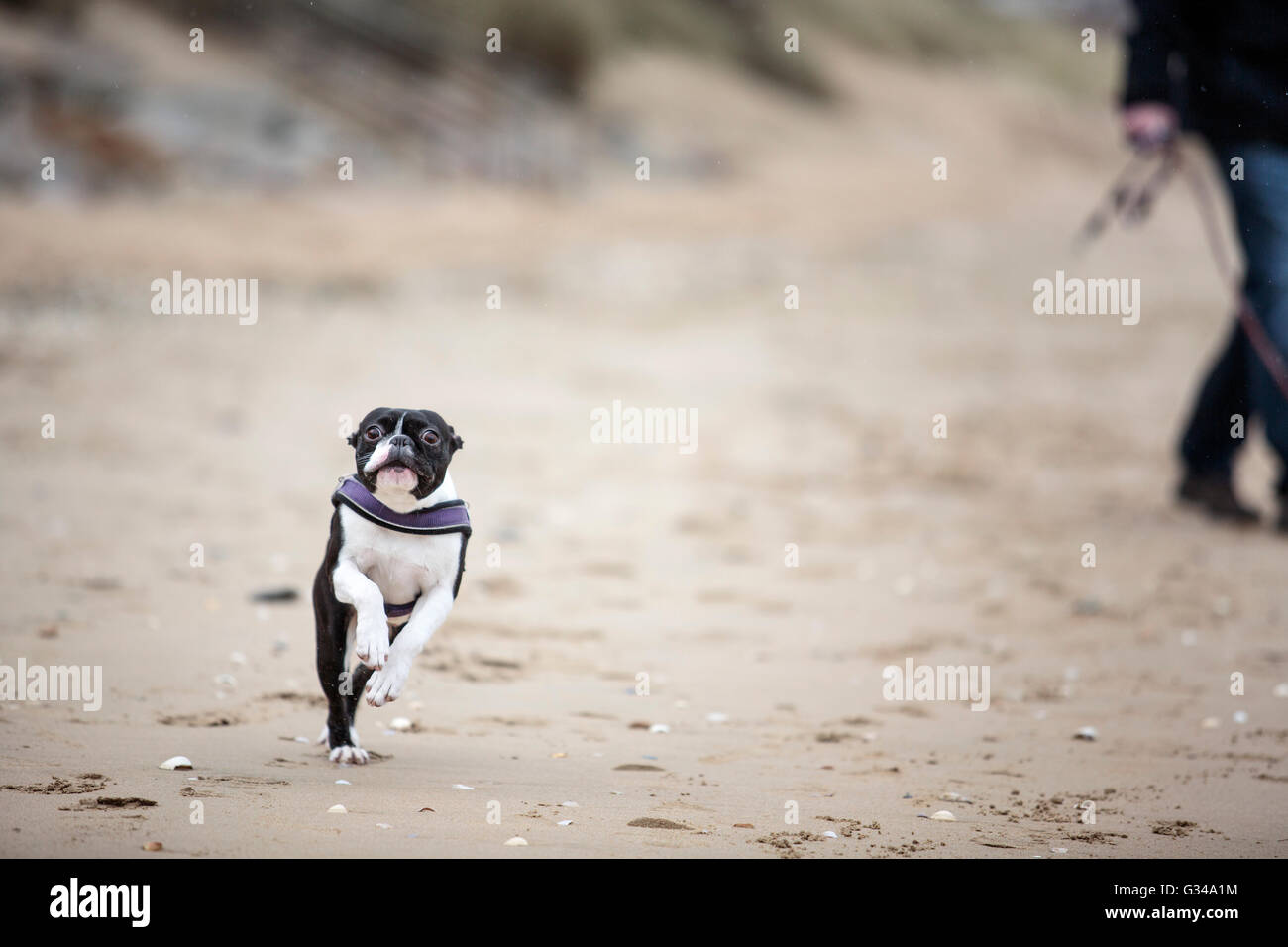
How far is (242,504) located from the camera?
7215 mm

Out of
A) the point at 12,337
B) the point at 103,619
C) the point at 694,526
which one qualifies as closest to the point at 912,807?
the point at 103,619

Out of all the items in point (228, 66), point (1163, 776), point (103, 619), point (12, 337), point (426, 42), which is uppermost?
point (426, 42)

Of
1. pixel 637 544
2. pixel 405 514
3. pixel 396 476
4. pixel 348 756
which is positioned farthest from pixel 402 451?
pixel 637 544

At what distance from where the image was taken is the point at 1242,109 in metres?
6.56

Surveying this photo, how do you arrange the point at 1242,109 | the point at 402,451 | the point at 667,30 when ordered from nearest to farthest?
the point at 402,451 < the point at 1242,109 < the point at 667,30

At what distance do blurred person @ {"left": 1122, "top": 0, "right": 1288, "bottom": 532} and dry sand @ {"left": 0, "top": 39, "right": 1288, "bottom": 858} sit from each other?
1.11m

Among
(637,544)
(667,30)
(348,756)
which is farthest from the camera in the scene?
(667,30)

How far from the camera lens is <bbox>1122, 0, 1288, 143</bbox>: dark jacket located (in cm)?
654

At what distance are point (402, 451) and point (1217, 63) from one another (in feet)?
16.7

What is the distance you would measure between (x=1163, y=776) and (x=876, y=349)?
9.29m

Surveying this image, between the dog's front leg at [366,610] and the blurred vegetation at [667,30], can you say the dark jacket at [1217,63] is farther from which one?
the blurred vegetation at [667,30]

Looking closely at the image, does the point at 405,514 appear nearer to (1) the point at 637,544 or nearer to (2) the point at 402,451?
(2) the point at 402,451

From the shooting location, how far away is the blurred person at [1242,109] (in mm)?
6504
